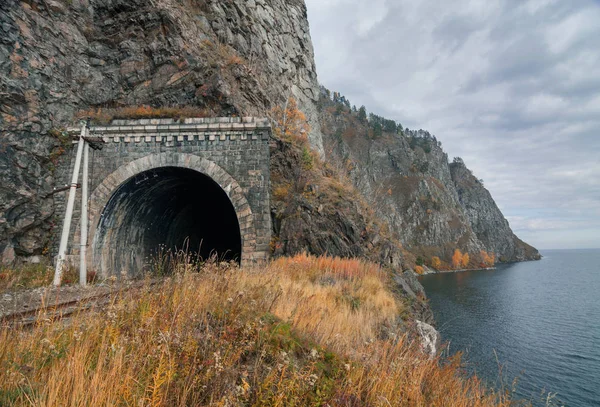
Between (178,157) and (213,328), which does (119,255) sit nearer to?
(178,157)

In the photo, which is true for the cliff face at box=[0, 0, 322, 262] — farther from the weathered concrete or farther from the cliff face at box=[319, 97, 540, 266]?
the cliff face at box=[319, 97, 540, 266]

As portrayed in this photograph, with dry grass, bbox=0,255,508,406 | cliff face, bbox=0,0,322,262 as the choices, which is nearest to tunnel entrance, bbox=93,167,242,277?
cliff face, bbox=0,0,322,262

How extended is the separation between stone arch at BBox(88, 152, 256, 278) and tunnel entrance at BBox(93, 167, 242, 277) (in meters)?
0.21

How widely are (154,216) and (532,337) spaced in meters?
28.0

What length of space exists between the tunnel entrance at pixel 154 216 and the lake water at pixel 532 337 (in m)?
13.6

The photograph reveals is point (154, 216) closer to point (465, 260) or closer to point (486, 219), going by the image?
point (465, 260)

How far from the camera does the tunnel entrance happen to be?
558 inches

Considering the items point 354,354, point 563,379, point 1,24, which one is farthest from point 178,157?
point 563,379

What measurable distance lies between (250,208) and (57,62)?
12.4 metres

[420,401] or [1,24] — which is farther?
[1,24]

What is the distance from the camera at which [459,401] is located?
3639 mm

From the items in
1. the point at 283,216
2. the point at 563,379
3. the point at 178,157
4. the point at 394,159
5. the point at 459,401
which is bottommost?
the point at 563,379

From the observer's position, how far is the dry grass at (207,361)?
261 centimetres

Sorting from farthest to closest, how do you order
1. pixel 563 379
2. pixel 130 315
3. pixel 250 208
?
pixel 563 379, pixel 250 208, pixel 130 315
